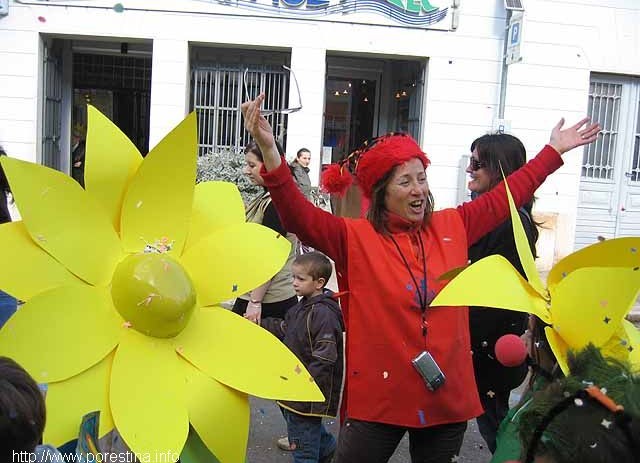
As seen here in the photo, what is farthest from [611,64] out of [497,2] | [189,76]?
[189,76]

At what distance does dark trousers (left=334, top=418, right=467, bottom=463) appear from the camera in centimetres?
206

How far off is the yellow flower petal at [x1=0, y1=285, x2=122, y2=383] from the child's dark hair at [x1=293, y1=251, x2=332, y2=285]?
157 centimetres

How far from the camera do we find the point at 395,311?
203cm

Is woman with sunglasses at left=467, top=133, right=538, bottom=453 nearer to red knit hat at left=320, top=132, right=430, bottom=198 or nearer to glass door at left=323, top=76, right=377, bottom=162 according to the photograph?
red knit hat at left=320, top=132, right=430, bottom=198

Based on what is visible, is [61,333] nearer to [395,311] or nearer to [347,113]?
[395,311]

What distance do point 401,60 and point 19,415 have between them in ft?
27.2

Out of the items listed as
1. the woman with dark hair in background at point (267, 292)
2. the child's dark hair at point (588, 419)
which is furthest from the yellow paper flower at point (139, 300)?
the woman with dark hair in background at point (267, 292)

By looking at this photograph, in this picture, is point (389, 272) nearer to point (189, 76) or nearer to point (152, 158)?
point (152, 158)

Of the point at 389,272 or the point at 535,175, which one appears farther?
the point at 535,175

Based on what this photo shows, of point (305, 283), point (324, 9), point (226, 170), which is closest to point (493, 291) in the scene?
point (305, 283)

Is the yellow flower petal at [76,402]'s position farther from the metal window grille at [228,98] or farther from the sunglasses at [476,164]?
the metal window grille at [228,98]

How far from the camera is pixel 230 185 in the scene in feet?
5.86

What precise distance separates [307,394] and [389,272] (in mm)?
568

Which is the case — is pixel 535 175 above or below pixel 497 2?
below
